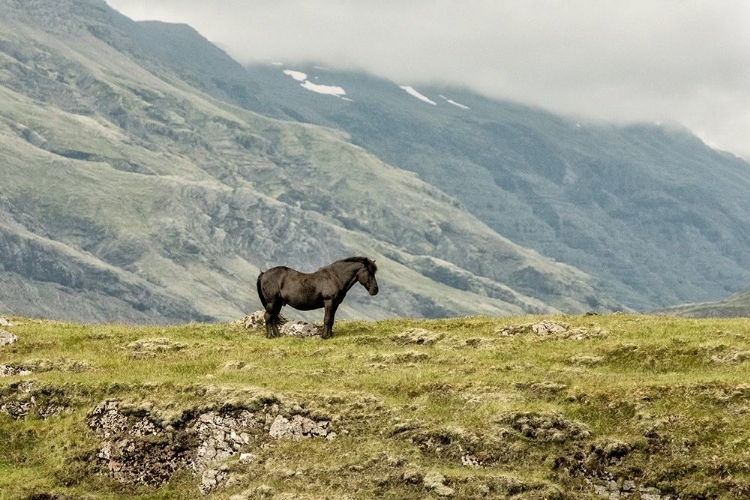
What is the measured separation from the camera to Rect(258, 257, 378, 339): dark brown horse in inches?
1570

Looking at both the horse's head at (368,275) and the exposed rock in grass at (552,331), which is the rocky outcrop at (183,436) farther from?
the exposed rock in grass at (552,331)

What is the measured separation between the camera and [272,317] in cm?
4025

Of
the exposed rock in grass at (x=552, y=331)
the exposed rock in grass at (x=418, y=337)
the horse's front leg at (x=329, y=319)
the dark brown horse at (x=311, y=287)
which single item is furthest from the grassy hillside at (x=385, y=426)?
the dark brown horse at (x=311, y=287)

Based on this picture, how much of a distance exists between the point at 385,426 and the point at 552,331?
14.5m

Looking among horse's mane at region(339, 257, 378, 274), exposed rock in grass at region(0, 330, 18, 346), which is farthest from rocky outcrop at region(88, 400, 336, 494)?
horse's mane at region(339, 257, 378, 274)

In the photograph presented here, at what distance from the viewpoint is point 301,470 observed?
81.4 feet

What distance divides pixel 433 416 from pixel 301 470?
4.70 metres

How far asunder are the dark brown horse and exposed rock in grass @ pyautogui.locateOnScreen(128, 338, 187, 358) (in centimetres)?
473

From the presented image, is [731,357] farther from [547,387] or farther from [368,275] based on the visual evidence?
[368,275]

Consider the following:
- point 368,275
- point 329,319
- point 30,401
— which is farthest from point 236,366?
point 368,275

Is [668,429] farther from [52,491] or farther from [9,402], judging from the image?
[9,402]

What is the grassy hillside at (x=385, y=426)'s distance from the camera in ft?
79.6

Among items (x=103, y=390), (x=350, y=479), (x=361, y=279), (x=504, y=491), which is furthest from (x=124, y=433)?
(x=361, y=279)

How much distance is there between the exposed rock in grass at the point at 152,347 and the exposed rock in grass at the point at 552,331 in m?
14.6
